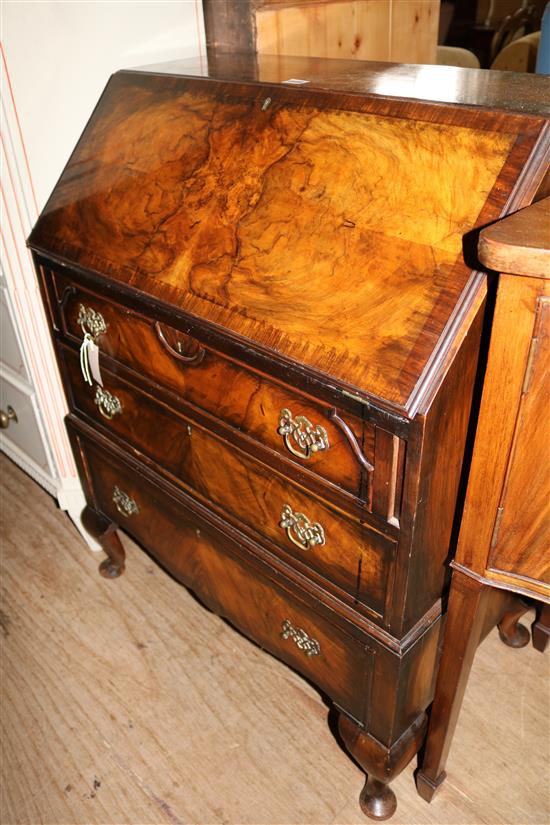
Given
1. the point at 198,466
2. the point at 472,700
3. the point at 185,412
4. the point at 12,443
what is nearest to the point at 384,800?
the point at 472,700

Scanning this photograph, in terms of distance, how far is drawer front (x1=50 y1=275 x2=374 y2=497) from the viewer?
99 cm

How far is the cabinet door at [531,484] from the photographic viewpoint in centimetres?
80

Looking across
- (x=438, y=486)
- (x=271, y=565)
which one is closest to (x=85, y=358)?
(x=271, y=565)

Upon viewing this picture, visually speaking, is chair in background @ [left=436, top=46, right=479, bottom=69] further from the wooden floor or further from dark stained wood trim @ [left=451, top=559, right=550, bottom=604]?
dark stained wood trim @ [left=451, top=559, right=550, bottom=604]

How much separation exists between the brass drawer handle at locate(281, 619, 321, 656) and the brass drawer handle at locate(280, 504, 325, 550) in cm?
21

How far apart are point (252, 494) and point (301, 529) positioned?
0.12m

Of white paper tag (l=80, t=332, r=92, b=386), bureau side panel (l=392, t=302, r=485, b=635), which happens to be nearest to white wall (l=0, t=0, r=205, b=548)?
white paper tag (l=80, t=332, r=92, b=386)

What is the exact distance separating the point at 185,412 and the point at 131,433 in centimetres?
28

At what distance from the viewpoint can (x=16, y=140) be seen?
1536mm

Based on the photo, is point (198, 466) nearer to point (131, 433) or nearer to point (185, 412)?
point (185, 412)

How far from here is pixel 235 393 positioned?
1120mm

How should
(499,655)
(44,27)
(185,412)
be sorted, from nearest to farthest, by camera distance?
(185,412), (44,27), (499,655)

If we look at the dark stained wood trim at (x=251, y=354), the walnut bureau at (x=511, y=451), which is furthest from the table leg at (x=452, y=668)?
the dark stained wood trim at (x=251, y=354)

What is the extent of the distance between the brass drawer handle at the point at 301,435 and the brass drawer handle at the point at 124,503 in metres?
0.69
